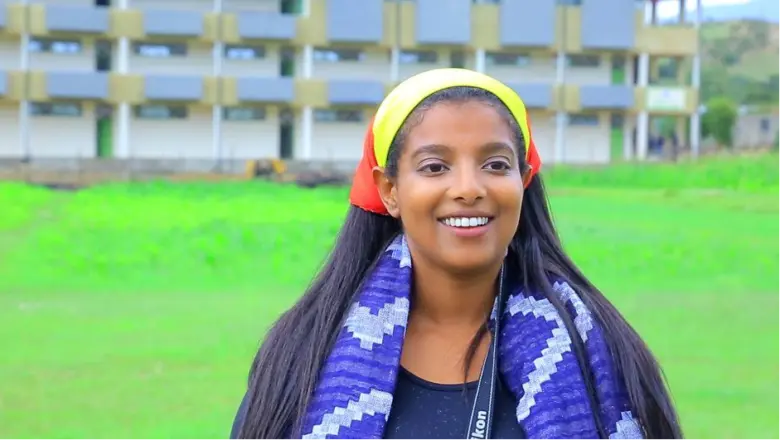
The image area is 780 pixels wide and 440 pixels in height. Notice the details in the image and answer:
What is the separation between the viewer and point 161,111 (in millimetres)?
31953

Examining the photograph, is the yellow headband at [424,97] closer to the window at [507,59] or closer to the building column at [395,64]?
the building column at [395,64]

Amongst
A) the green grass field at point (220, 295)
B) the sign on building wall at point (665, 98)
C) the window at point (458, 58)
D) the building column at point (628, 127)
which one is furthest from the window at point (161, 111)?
the sign on building wall at point (665, 98)

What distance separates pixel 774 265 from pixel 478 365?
1037 cm

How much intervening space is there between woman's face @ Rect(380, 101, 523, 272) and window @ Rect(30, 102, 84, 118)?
31.0m

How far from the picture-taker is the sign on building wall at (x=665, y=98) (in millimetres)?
33250

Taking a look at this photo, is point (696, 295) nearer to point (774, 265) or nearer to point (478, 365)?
point (774, 265)

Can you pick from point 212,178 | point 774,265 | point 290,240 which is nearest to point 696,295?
point 774,265

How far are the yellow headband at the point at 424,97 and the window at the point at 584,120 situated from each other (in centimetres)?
3233

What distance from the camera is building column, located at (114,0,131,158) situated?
30.8m

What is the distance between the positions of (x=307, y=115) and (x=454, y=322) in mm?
30408

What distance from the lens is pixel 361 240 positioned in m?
1.94

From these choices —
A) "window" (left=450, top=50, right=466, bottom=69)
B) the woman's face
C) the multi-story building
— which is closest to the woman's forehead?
the woman's face

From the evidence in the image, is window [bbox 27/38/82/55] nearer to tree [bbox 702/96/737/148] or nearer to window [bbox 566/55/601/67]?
window [bbox 566/55/601/67]

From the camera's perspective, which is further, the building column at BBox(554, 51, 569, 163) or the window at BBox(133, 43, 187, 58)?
the building column at BBox(554, 51, 569, 163)
